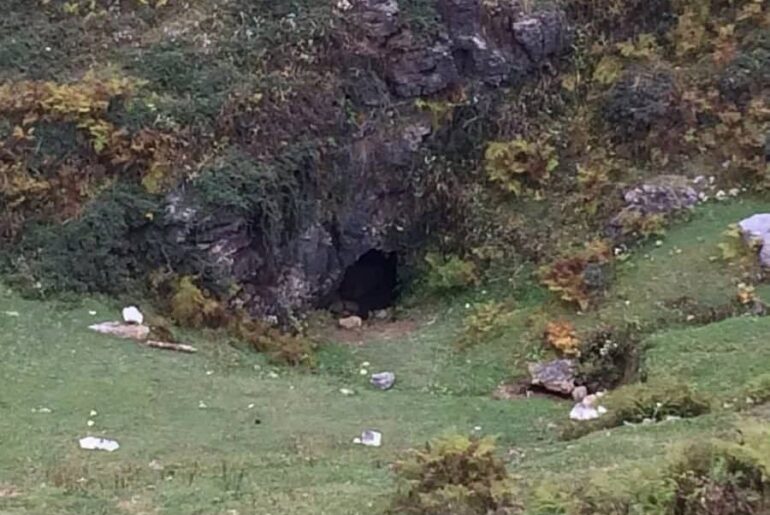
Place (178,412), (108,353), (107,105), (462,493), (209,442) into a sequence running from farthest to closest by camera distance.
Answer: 1. (107,105)
2. (108,353)
3. (178,412)
4. (209,442)
5. (462,493)

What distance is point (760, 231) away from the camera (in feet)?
61.8

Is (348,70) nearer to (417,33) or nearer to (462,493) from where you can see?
(417,33)

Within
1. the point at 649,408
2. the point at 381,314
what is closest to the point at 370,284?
the point at 381,314

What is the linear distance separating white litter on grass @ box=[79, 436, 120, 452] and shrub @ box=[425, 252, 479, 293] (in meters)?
9.32

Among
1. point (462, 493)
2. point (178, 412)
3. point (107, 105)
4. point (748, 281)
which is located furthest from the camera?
point (107, 105)

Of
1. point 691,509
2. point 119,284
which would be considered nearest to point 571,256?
point 119,284

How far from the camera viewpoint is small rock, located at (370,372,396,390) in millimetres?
16516

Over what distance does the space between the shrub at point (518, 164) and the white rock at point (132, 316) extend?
25.3ft

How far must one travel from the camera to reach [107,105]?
1947 cm

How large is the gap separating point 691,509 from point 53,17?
1740 centimetres

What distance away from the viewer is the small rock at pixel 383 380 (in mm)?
16516

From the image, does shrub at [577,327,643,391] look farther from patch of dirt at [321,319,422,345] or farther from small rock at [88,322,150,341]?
small rock at [88,322,150,341]

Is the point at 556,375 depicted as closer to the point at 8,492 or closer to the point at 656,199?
the point at 656,199

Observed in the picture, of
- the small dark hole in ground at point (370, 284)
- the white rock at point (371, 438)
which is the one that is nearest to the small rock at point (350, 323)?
the small dark hole in ground at point (370, 284)
